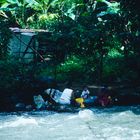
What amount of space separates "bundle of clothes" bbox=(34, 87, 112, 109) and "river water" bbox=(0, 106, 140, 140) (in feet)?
1.03

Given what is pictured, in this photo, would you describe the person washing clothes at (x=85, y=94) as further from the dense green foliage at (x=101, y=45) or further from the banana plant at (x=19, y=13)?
the banana plant at (x=19, y=13)

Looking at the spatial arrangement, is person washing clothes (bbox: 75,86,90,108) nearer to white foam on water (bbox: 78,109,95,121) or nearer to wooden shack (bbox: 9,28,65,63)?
white foam on water (bbox: 78,109,95,121)

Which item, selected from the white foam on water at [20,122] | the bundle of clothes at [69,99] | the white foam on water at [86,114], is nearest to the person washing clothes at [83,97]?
the bundle of clothes at [69,99]

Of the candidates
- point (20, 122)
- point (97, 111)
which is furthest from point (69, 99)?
point (20, 122)

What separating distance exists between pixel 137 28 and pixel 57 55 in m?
2.21

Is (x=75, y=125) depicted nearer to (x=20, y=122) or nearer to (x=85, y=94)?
(x=20, y=122)

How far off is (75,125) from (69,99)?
1.28m

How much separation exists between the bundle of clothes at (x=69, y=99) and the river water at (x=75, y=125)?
1.03 ft

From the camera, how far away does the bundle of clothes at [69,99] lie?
7.12 meters

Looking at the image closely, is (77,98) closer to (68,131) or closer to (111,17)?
(68,131)

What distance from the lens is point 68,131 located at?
5.66 m

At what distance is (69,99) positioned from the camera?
283 inches

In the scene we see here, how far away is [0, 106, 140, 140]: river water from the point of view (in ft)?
17.8

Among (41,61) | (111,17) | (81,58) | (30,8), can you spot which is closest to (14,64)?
(41,61)
